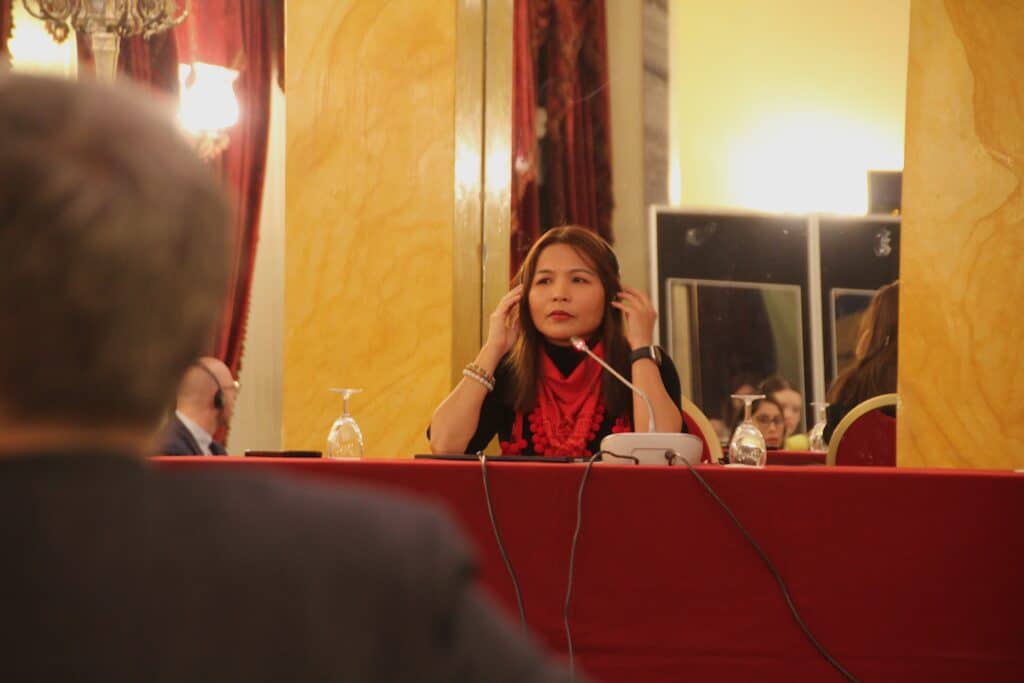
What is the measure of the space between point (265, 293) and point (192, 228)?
562 centimetres

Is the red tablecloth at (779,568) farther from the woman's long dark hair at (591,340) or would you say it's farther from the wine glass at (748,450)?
the woman's long dark hair at (591,340)

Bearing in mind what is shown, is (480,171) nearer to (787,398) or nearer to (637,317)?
(637,317)

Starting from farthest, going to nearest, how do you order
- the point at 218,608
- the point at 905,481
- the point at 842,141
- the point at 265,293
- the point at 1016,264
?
the point at 265,293 → the point at 842,141 → the point at 1016,264 → the point at 905,481 → the point at 218,608

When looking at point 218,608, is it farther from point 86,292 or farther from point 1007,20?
point 1007,20

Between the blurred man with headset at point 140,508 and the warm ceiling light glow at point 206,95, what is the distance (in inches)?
214

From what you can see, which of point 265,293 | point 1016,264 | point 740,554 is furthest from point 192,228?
point 265,293

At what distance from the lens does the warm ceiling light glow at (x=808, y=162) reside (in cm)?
539

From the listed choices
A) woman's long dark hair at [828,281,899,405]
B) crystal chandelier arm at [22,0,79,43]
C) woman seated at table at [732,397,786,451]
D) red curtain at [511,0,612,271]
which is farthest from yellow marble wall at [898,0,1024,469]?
crystal chandelier arm at [22,0,79,43]

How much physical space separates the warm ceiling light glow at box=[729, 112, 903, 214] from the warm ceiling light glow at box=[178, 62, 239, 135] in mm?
2077

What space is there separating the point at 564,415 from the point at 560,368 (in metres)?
0.13

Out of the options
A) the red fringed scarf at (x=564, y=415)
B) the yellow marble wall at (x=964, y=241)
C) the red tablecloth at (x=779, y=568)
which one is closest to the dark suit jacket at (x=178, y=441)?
the red fringed scarf at (x=564, y=415)

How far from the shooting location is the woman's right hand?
330cm

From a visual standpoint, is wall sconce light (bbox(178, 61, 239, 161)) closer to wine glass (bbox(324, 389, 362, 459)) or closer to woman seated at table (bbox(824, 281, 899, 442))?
woman seated at table (bbox(824, 281, 899, 442))

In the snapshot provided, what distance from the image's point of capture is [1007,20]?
3043mm
